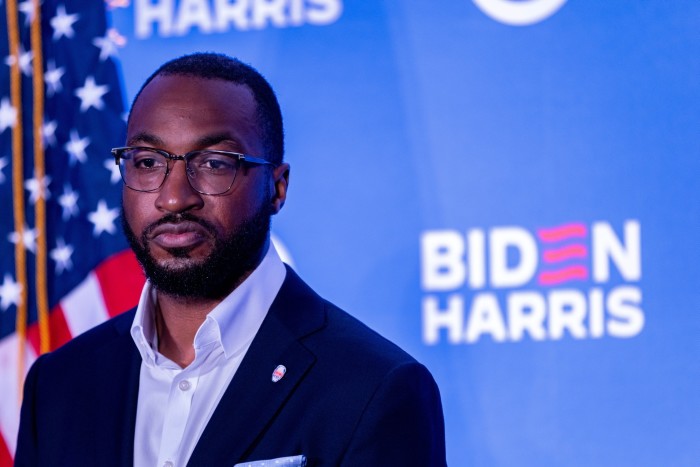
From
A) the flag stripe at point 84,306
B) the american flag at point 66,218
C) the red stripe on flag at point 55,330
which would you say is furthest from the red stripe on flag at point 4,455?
the flag stripe at point 84,306

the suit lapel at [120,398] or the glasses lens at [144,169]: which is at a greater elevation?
the glasses lens at [144,169]

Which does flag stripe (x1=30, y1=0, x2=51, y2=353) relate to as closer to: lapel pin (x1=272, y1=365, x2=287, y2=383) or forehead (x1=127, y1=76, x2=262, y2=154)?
forehead (x1=127, y1=76, x2=262, y2=154)

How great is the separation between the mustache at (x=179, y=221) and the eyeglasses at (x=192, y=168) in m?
0.05

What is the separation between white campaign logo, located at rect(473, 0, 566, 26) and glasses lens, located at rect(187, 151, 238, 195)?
118 centimetres

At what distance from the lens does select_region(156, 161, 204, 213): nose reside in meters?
1.64

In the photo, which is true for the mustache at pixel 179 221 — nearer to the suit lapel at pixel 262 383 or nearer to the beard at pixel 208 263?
the beard at pixel 208 263

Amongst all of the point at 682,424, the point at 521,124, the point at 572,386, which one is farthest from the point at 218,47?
the point at 682,424

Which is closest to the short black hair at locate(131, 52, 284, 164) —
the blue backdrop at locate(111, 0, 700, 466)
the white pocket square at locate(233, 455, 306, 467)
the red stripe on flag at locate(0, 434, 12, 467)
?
the white pocket square at locate(233, 455, 306, 467)

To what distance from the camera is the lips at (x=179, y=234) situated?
165cm

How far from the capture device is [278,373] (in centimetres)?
165

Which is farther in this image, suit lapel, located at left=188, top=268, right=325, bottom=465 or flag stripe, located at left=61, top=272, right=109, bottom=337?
flag stripe, located at left=61, top=272, right=109, bottom=337

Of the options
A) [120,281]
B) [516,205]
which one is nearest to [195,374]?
[516,205]

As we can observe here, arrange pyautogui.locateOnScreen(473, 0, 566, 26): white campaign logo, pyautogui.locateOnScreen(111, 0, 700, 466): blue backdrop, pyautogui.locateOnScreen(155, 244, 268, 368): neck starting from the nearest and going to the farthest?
pyautogui.locateOnScreen(155, 244, 268, 368): neck → pyautogui.locateOnScreen(111, 0, 700, 466): blue backdrop → pyautogui.locateOnScreen(473, 0, 566, 26): white campaign logo

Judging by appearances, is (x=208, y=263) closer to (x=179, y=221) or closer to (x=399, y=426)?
(x=179, y=221)
